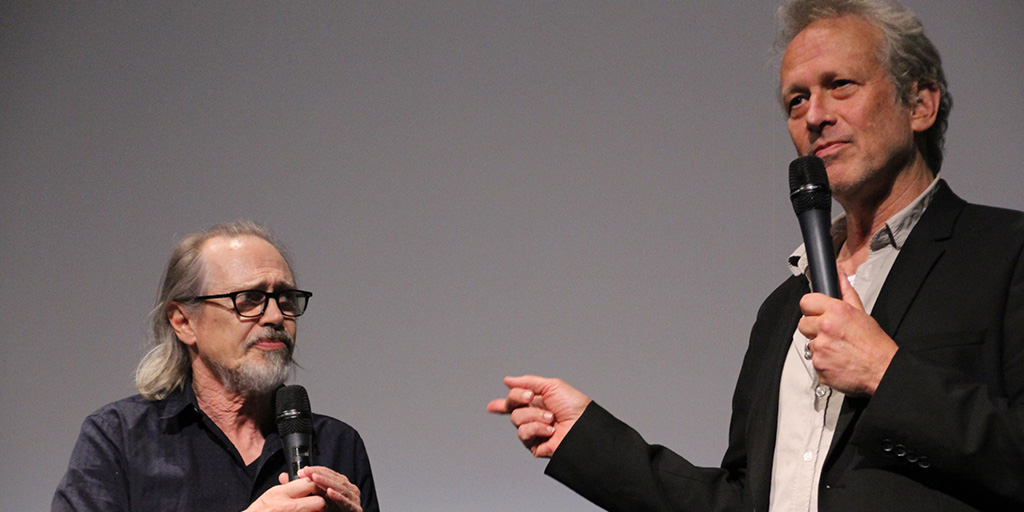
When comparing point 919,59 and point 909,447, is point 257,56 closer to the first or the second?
point 919,59

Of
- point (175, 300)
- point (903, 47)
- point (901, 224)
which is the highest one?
point (903, 47)

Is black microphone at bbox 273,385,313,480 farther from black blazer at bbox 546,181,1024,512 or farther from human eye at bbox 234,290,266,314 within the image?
black blazer at bbox 546,181,1024,512

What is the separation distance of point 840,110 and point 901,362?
0.60 meters

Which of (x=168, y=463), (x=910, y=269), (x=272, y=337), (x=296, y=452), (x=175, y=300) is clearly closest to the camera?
(x=910, y=269)

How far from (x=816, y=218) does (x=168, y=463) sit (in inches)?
69.9

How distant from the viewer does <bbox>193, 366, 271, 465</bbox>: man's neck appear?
2.59 metres

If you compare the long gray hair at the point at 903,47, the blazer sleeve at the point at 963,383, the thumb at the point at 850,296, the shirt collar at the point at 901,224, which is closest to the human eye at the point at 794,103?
the long gray hair at the point at 903,47

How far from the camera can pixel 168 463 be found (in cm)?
244

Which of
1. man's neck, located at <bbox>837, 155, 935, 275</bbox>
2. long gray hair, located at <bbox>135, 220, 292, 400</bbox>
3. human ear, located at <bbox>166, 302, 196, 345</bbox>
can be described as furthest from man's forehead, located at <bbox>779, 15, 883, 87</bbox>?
human ear, located at <bbox>166, 302, 196, 345</bbox>

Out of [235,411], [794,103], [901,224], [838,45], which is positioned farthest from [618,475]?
[235,411]

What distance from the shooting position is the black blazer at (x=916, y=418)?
1340 mm

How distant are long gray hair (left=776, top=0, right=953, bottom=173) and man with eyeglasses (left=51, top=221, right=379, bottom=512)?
152cm

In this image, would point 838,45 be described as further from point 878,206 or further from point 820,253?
point 820,253

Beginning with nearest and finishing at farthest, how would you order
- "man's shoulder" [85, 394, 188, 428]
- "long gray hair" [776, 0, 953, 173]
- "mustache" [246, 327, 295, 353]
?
"long gray hair" [776, 0, 953, 173] < "man's shoulder" [85, 394, 188, 428] < "mustache" [246, 327, 295, 353]
